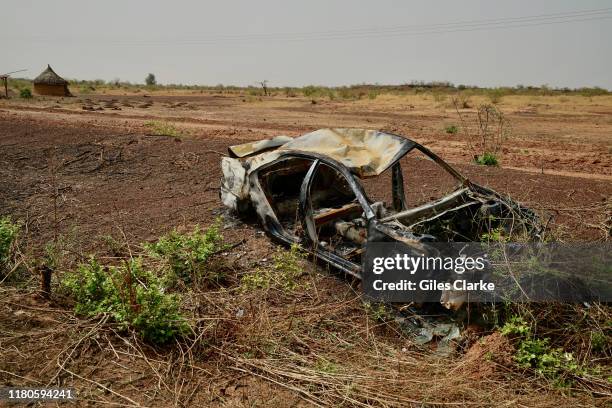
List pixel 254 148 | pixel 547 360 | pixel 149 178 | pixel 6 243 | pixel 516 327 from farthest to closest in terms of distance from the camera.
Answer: pixel 149 178, pixel 254 148, pixel 6 243, pixel 516 327, pixel 547 360

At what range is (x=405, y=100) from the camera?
3091 cm

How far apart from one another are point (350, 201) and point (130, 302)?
11.1 ft

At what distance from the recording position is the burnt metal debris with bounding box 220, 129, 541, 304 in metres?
4.97

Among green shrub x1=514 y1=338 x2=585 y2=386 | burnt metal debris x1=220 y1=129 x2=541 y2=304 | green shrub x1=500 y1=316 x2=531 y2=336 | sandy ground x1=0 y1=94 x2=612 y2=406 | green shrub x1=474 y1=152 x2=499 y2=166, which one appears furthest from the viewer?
green shrub x1=474 y1=152 x2=499 y2=166

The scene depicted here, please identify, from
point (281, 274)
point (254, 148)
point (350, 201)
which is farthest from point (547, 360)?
point (254, 148)

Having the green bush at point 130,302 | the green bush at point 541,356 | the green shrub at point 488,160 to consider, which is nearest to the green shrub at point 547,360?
the green bush at point 541,356

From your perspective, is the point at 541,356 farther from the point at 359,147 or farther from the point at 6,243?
the point at 6,243

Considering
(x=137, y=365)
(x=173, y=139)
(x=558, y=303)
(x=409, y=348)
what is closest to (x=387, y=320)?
(x=409, y=348)

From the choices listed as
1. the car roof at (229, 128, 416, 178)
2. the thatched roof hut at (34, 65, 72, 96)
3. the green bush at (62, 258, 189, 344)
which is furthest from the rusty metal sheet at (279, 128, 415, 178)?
the thatched roof hut at (34, 65, 72, 96)

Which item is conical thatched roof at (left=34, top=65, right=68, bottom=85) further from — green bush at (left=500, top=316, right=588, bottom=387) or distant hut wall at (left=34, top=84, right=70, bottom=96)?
green bush at (left=500, top=316, right=588, bottom=387)

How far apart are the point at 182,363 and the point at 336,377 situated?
4.20 ft

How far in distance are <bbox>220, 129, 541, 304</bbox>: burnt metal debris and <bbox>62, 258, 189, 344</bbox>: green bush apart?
1.70 meters

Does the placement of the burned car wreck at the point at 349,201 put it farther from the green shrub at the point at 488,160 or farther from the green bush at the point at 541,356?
the green shrub at the point at 488,160

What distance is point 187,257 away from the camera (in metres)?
5.46
